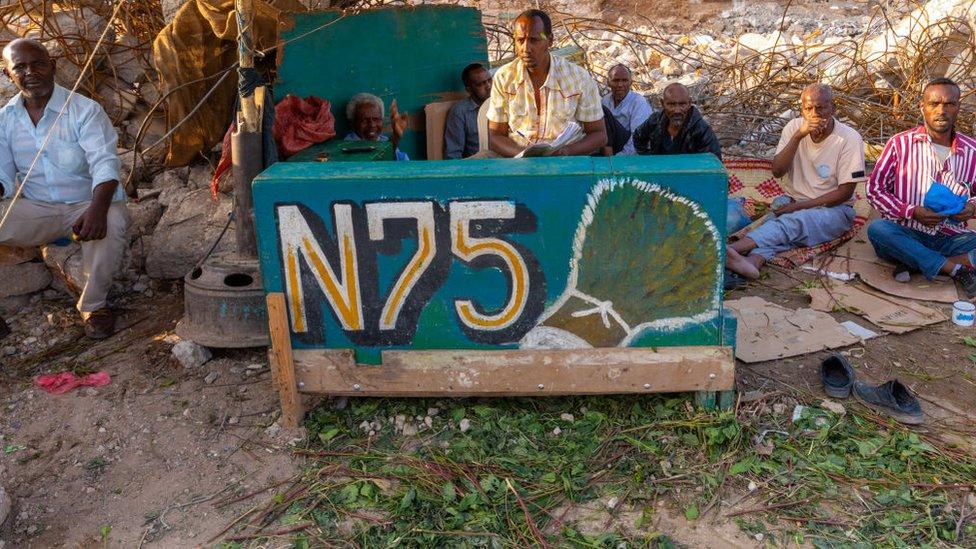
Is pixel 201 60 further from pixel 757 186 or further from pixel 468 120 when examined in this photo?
pixel 757 186

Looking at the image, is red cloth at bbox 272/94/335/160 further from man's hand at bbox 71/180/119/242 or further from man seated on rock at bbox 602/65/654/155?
man seated on rock at bbox 602/65/654/155

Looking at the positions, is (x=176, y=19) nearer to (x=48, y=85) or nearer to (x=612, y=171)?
(x=48, y=85)

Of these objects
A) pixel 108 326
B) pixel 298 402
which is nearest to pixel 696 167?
pixel 298 402

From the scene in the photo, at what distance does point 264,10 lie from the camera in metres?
5.27

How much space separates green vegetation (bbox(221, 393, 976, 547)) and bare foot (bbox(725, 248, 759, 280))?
1.63 meters

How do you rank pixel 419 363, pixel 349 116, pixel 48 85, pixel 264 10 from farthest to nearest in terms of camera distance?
pixel 349 116 → pixel 264 10 → pixel 48 85 → pixel 419 363

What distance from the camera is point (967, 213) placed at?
5.24m

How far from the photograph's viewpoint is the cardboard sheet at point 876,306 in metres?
4.76

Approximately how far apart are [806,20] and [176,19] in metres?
11.3

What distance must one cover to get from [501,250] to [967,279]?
3.24 m

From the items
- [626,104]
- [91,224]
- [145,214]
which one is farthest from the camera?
[626,104]

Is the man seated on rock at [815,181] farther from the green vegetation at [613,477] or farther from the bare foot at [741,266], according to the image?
the green vegetation at [613,477]

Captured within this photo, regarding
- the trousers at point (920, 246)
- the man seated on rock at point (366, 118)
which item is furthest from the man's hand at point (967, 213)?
the man seated on rock at point (366, 118)

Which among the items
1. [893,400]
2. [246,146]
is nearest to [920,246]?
[893,400]
